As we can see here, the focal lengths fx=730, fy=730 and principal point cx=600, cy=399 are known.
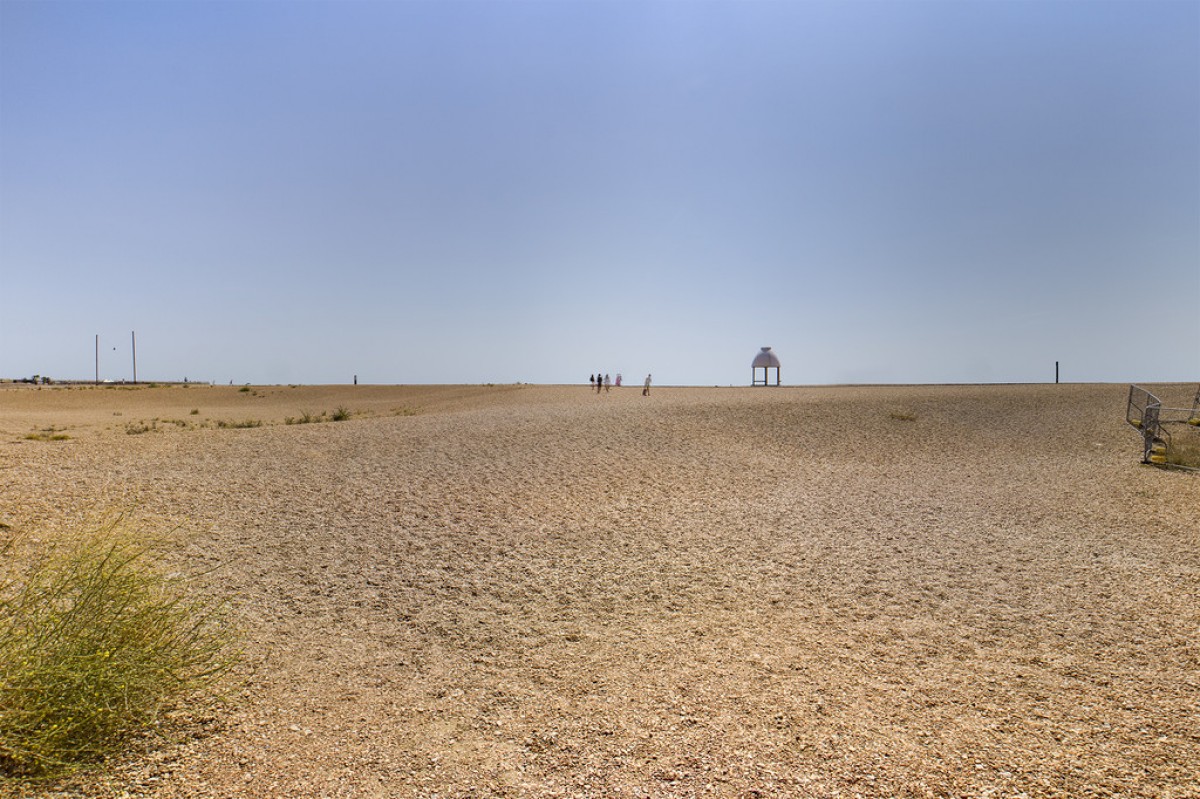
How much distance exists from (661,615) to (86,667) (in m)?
4.52

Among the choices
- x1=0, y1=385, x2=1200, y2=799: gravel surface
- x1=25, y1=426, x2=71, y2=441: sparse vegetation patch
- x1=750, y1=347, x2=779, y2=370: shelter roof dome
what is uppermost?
x1=750, y1=347, x2=779, y2=370: shelter roof dome

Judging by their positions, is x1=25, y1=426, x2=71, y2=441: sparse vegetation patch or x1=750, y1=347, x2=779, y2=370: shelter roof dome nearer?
x1=25, y1=426, x2=71, y2=441: sparse vegetation patch

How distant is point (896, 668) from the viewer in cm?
559

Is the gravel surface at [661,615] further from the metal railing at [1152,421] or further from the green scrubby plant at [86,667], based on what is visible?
the metal railing at [1152,421]

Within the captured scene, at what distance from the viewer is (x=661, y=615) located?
693 cm

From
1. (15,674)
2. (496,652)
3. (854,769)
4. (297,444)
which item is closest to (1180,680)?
(854,769)

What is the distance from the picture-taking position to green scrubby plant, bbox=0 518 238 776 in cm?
384

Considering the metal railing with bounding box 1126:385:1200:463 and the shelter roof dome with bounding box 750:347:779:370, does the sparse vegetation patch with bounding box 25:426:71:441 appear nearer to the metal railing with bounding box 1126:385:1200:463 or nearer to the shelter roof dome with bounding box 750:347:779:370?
the metal railing with bounding box 1126:385:1200:463

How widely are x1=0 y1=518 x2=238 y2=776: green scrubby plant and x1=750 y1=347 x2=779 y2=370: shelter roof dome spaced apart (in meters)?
37.6

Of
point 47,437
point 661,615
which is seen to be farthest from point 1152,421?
point 47,437

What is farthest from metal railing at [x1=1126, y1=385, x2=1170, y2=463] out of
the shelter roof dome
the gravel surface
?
the shelter roof dome

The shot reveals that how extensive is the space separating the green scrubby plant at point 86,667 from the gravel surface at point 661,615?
223mm

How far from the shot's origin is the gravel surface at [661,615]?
13.8 feet

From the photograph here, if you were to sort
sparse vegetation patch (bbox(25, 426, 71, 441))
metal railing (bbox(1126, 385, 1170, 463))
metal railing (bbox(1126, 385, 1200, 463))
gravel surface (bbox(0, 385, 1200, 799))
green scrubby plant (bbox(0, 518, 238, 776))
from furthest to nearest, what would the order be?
sparse vegetation patch (bbox(25, 426, 71, 441)), metal railing (bbox(1126, 385, 1200, 463)), metal railing (bbox(1126, 385, 1170, 463)), gravel surface (bbox(0, 385, 1200, 799)), green scrubby plant (bbox(0, 518, 238, 776))
